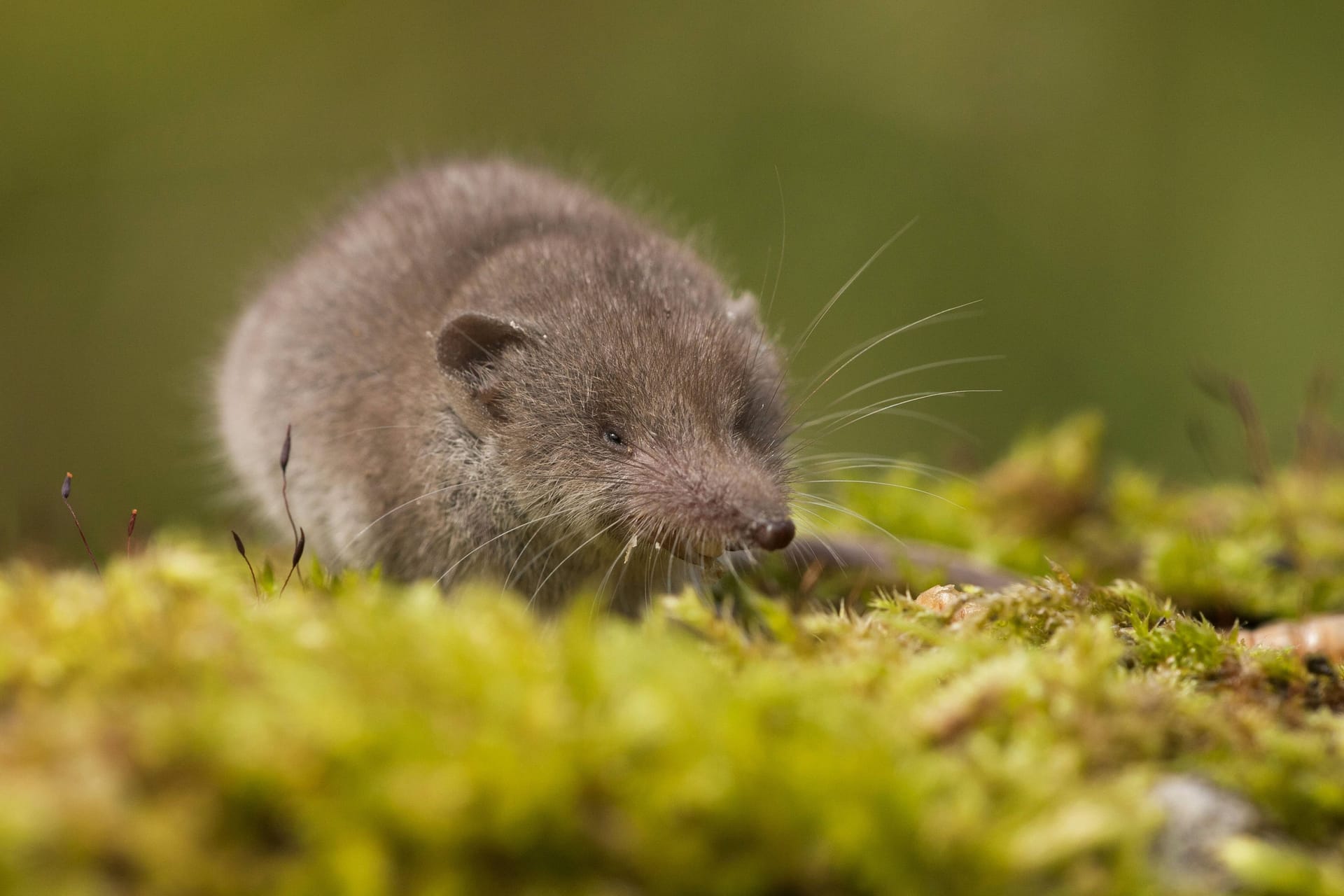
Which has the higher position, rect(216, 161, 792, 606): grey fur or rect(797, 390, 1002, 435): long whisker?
rect(797, 390, 1002, 435): long whisker

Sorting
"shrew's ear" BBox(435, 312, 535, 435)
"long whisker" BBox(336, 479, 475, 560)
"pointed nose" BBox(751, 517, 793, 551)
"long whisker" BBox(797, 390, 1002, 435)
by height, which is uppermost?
"long whisker" BBox(797, 390, 1002, 435)

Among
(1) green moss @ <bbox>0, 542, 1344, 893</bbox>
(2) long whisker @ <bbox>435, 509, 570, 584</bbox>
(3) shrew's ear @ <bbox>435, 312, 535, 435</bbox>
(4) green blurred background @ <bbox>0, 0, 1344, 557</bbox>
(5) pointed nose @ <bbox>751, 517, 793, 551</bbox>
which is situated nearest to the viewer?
A: (1) green moss @ <bbox>0, 542, 1344, 893</bbox>

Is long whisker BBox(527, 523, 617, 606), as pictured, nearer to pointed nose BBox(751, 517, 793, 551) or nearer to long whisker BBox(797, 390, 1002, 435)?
pointed nose BBox(751, 517, 793, 551)

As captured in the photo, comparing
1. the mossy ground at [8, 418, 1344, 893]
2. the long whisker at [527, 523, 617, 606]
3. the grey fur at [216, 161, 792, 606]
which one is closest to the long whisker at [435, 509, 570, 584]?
the grey fur at [216, 161, 792, 606]

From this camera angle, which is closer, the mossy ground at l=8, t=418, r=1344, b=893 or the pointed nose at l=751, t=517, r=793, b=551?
the mossy ground at l=8, t=418, r=1344, b=893

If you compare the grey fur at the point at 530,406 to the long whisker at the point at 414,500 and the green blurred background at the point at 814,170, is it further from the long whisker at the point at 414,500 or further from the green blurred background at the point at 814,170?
the green blurred background at the point at 814,170

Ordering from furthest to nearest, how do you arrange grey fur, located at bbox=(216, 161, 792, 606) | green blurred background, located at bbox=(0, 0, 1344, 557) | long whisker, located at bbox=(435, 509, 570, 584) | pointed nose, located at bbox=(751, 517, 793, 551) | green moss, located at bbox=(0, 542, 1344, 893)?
green blurred background, located at bbox=(0, 0, 1344, 557) < long whisker, located at bbox=(435, 509, 570, 584) < grey fur, located at bbox=(216, 161, 792, 606) < pointed nose, located at bbox=(751, 517, 793, 551) < green moss, located at bbox=(0, 542, 1344, 893)

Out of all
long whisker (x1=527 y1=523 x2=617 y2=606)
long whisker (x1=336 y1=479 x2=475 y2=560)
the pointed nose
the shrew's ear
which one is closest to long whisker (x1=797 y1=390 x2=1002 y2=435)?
the pointed nose
